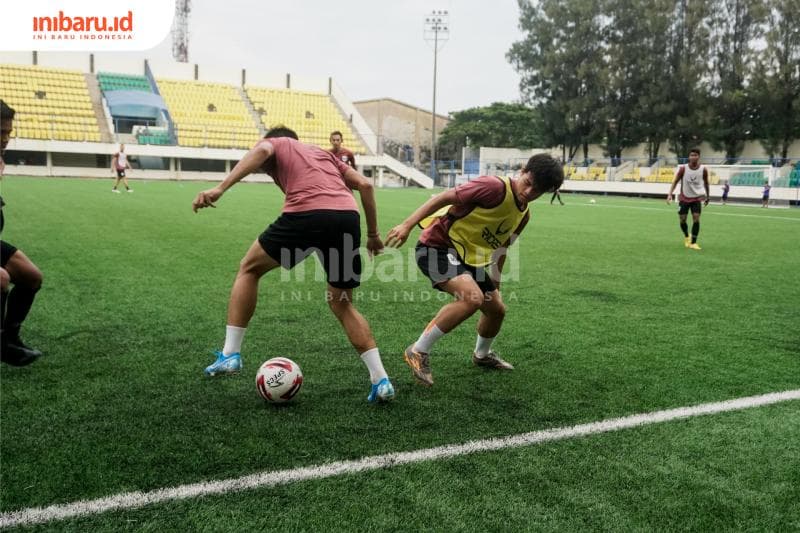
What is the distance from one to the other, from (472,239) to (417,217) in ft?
1.78

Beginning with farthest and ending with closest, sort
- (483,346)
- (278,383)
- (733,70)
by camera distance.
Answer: (733,70), (483,346), (278,383)

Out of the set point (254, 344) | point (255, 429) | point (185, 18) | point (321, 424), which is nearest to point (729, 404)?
point (321, 424)

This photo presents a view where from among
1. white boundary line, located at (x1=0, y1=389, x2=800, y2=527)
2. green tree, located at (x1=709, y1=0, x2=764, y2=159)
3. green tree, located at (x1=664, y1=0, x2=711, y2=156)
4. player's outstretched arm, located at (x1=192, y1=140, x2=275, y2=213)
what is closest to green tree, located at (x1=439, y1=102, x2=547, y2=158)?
green tree, located at (x1=664, y1=0, x2=711, y2=156)

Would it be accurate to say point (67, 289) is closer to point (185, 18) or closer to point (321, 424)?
point (321, 424)

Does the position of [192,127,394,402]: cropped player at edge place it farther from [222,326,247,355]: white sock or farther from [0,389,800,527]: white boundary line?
[0,389,800,527]: white boundary line

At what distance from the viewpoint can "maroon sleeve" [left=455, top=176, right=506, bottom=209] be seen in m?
4.12

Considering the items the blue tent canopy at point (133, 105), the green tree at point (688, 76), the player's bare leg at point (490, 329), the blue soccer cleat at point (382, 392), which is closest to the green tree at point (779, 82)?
the green tree at point (688, 76)

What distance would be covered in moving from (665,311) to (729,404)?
284 cm

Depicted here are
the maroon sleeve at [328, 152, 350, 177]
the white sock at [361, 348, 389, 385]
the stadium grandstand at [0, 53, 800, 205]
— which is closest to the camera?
the white sock at [361, 348, 389, 385]

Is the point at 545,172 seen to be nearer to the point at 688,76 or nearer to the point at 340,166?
the point at 340,166

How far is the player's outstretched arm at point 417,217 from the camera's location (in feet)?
12.8

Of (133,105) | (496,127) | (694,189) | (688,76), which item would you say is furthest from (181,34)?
(694,189)

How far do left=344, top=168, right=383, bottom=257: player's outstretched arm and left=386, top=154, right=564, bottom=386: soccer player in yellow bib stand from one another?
23 centimetres

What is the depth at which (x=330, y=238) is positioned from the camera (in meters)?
3.88
